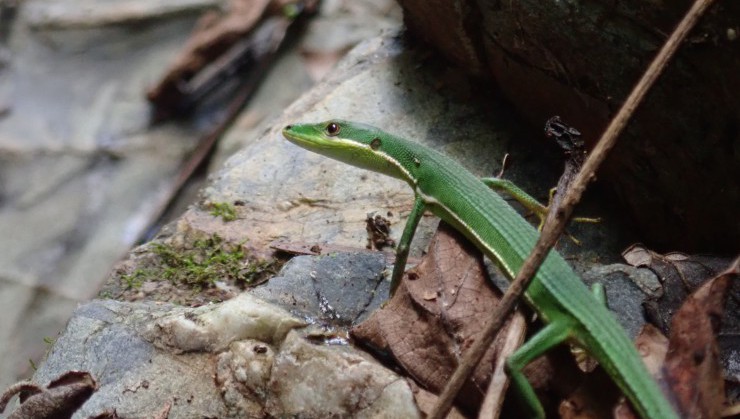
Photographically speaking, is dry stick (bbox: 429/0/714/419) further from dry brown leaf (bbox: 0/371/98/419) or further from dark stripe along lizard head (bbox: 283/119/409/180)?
dry brown leaf (bbox: 0/371/98/419)

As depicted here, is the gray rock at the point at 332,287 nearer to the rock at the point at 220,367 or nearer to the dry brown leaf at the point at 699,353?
the rock at the point at 220,367

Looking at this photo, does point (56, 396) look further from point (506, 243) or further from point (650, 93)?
point (650, 93)

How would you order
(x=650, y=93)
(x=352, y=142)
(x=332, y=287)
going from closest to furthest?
(x=650, y=93)
(x=332, y=287)
(x=352, y=142)

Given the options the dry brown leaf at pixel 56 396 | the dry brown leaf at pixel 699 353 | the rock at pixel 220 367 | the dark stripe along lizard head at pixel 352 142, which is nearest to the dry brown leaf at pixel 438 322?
the rock at pixel 220 367

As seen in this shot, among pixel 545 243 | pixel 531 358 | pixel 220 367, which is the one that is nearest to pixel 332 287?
pixel 220 367

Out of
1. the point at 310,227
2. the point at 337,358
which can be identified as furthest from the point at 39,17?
the point at 337,358

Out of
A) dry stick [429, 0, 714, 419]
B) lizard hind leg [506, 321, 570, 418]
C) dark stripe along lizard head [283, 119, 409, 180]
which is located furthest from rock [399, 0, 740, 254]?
lizard hind leg [506, 321, 570, 418]

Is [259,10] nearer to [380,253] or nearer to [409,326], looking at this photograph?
[380,253]
